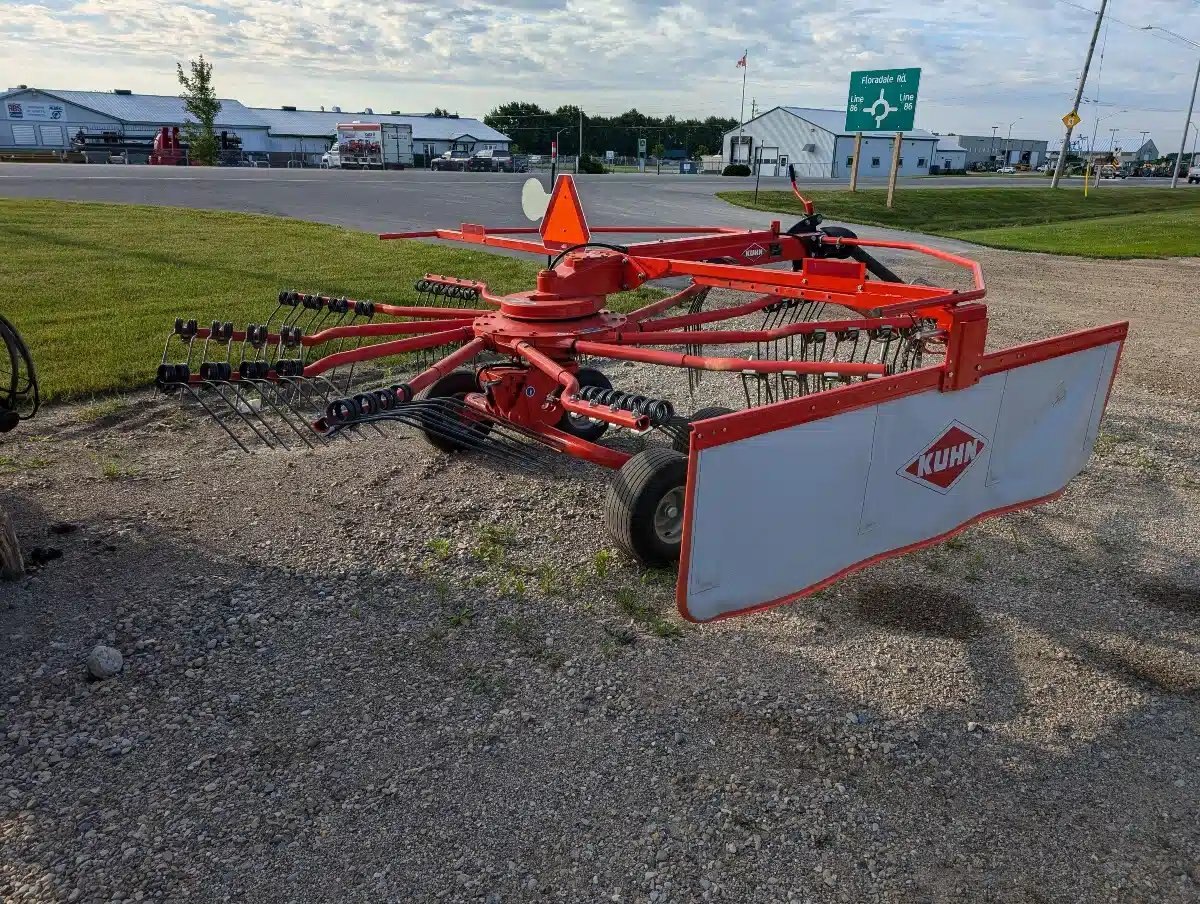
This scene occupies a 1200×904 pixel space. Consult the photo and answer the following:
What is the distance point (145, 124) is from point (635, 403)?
3097 inches

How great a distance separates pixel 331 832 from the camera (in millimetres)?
2730

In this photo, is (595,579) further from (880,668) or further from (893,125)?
(893,125)

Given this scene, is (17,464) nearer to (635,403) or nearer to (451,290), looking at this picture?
(451,290)

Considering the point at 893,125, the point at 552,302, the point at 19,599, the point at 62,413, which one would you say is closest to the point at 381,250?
the point at 62,413

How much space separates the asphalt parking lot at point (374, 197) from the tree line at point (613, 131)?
183 ft

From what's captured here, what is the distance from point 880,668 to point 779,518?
82 cm

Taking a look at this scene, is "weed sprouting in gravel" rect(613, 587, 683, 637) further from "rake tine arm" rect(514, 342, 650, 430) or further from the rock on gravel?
the rock on gravel

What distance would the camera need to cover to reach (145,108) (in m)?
72.6

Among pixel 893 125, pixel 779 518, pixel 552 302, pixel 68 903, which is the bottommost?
pixel 68 903

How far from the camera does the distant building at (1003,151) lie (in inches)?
4250

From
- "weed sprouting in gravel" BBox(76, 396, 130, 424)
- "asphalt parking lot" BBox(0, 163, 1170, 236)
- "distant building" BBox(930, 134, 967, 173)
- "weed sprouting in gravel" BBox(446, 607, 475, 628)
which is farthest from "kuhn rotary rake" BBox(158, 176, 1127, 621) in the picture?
"distant building" BBox(930, 134, 967, 173)

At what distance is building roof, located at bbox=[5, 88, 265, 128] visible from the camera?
69.6 metres

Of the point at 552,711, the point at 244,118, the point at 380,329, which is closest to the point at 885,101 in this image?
the point at 380,329

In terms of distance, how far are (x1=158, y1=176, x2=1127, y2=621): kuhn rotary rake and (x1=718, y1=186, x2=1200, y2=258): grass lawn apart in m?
16.2
